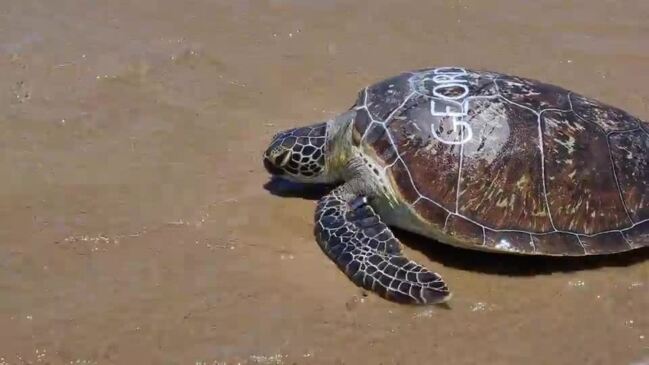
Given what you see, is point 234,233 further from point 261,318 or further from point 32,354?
point 32,354

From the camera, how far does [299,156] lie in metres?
4.69

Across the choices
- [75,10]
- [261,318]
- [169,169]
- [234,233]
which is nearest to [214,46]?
[75,10]

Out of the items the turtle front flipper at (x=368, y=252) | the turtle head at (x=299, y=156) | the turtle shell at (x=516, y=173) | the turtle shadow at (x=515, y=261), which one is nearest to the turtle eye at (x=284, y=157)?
the turtle head at (x=299, y=156)

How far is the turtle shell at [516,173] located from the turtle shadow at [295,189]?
0.68 metres

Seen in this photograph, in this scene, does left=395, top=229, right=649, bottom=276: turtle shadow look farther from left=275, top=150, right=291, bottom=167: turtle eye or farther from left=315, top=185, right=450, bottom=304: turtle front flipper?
left=275, top=150, right=291, bottom=167: turtle eye

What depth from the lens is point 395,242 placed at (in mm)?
4219

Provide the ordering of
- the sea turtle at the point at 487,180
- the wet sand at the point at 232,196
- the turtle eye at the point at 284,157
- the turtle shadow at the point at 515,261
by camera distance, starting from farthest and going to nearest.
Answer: the turtle eye at the point at 284,157 → the turtle shadow at the point at 515,261 → the sea turtle at the point at 487,180 → the wet sand at the point at 232,196

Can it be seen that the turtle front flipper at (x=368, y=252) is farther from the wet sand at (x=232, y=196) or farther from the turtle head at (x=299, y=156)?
the turtle head at (x=299, y=156)

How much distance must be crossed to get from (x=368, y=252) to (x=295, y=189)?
929 mm

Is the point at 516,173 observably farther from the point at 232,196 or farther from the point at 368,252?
the point at 232,196

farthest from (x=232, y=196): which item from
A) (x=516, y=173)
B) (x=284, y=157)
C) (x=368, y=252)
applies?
(x=516, y=173)

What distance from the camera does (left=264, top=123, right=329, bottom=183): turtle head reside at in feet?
15.4

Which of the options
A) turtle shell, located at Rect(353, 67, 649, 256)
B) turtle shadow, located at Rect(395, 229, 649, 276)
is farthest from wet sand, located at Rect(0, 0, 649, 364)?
turtle shell, located at Rect(353, 67, 649, 256)

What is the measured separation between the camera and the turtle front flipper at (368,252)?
→ 152 inches
